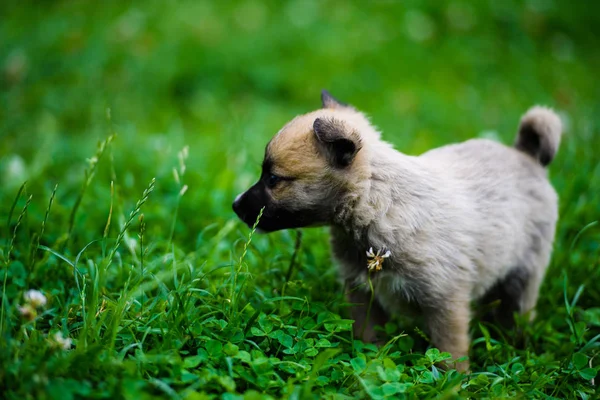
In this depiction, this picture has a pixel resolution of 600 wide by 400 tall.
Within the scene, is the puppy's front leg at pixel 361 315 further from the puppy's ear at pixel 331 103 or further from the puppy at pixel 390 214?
the puppy's ear at pixel 331 103

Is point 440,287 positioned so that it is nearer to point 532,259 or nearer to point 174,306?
point 532,259

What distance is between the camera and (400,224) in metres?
2.99

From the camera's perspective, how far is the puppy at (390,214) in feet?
9.82

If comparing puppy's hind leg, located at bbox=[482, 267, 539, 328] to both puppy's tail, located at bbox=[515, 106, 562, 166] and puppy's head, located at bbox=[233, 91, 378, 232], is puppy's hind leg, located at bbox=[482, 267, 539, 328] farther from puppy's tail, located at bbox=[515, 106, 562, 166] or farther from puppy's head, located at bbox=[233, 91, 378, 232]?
puppy's head, located at bbox=[233, 91, 378, 232]

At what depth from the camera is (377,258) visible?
2.75 metres

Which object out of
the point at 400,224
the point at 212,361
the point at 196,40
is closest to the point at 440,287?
the point at 400,224

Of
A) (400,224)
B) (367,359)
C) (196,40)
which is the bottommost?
(367,359)

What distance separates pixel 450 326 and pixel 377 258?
2.17ft

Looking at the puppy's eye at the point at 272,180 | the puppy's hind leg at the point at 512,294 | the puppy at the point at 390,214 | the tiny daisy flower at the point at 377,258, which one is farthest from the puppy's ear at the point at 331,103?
the puppy's hind leg at the point at 512,294

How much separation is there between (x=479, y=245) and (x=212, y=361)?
162 cm

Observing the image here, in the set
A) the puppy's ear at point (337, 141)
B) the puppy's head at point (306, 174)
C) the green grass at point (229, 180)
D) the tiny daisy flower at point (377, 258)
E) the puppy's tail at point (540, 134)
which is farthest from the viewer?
the puppy's tail at point (540, 134)

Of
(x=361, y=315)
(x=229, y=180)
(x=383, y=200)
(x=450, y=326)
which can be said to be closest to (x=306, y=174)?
(x=383, y=200)

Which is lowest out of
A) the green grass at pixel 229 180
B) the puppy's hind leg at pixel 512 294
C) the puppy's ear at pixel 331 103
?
the puppy's hind leg at pixel 512 294

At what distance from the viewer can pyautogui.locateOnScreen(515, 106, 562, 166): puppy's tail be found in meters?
3.75
